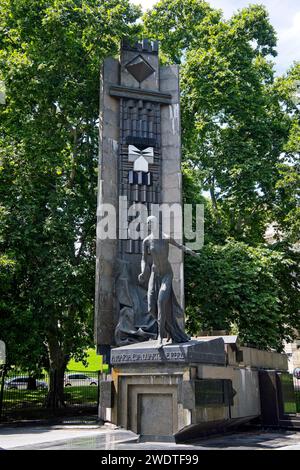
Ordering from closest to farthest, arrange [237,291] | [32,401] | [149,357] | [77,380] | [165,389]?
[165,389], [149,357], [32,401], [237,291], [77,380]

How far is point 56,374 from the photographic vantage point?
17547mm

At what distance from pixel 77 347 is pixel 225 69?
14710mm

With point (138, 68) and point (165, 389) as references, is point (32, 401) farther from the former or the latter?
point (138, 68)

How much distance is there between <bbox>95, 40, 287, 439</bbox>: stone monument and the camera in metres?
9.73

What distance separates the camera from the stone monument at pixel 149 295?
383 inches

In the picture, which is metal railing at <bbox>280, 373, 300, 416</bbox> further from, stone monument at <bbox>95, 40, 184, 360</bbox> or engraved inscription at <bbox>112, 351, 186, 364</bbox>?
engraved inscription at <bbox>112, 351, 186, 364</bbox>

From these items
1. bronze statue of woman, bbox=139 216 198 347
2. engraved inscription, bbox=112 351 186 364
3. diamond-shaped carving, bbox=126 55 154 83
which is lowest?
engraved inscription, bbox=112 351 186 364

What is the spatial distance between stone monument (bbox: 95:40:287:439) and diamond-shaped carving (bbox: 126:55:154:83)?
37 mm

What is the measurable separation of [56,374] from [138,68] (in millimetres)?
11701

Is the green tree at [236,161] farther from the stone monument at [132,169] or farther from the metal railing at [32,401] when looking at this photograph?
the metal railing at [32,401]

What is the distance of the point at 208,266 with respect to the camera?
19.3m

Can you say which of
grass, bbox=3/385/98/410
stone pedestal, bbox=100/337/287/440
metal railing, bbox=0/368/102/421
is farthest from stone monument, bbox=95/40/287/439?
grass, bbox=3/385/98/410

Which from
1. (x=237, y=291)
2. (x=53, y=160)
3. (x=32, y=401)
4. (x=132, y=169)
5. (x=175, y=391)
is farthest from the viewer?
(x=237, y=291)

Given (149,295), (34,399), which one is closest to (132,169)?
(149,295)
